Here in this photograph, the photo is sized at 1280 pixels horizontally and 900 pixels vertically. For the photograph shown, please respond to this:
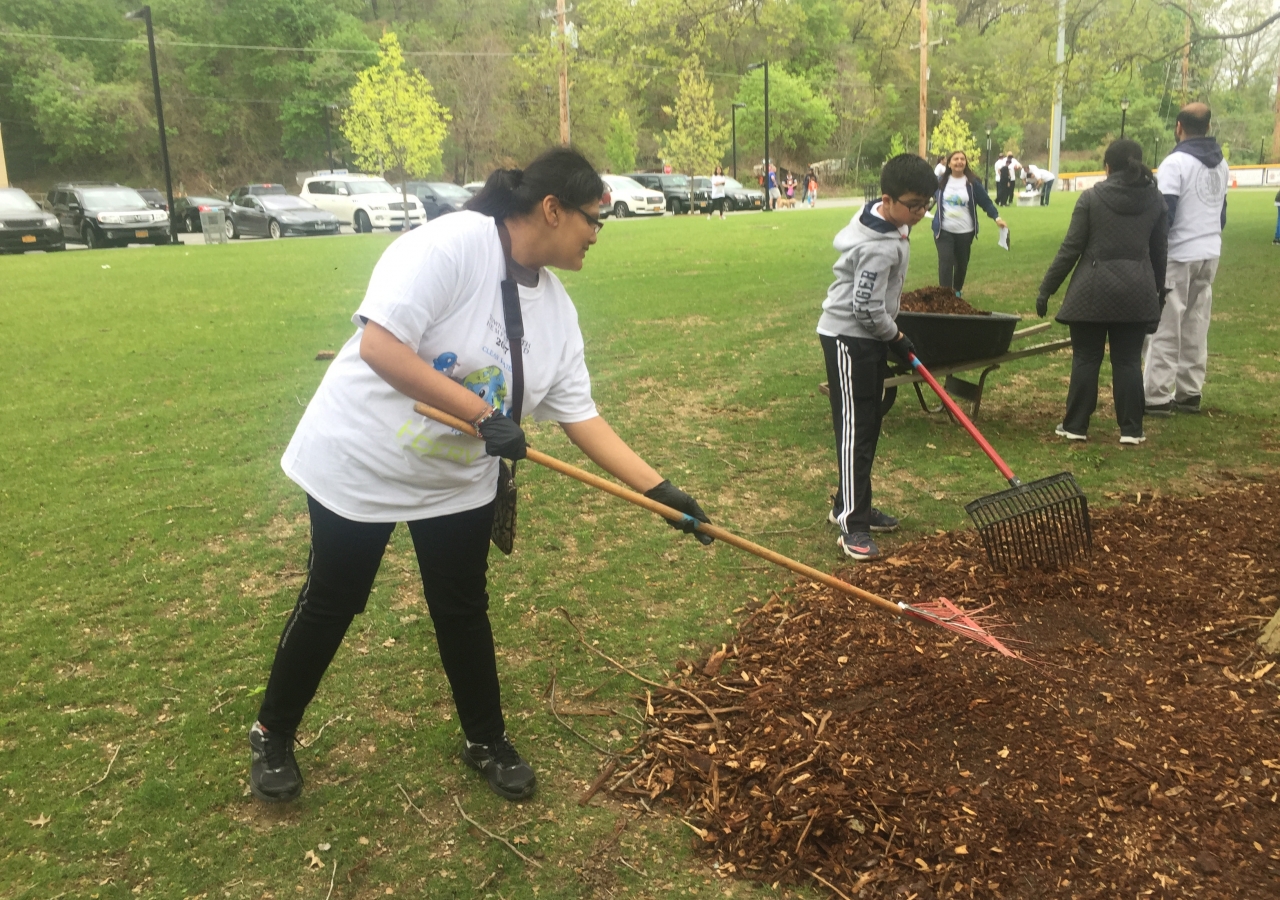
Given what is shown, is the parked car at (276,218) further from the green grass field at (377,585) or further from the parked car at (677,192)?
the green grass field at (377,585)

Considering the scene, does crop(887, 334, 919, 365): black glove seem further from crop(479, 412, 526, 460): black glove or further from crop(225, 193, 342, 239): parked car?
crop(225, 193, 342, 239): parked car

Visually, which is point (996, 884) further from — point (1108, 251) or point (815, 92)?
point (815, 92)

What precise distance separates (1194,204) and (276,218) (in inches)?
971

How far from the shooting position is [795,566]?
318 cm

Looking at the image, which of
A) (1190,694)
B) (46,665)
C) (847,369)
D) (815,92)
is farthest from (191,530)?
(815,92)

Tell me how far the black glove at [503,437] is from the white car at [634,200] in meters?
33.6

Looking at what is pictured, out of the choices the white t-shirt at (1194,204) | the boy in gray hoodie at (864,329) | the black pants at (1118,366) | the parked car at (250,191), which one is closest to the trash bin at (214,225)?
the parked car at (250,191)

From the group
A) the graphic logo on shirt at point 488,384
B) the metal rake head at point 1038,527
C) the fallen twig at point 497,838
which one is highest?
the graphic logo on shirt at point 488,384

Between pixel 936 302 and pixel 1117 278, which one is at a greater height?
pixel 1117 278

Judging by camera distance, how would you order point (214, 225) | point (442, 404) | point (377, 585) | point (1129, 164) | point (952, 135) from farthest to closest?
1. point (952, 135)
2. point (214, 225)
3. point (1129, 164)
4. point (377, 585)
5. point (442, 404)

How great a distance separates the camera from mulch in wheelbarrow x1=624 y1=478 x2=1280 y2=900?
2.59 m

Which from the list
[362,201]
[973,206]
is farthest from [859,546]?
[362,201]

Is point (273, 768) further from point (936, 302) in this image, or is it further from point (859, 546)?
point (936, 302)

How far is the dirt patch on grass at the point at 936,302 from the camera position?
6.99m
